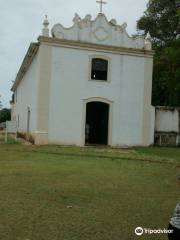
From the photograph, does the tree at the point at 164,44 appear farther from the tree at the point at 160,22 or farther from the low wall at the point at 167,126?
the low wall at the point at 167,126

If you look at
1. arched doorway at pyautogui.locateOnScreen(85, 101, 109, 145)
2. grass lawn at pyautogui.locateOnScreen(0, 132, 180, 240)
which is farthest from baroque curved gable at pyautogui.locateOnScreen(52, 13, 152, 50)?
grass lawn at pyautogui.locateOnScreen(0, 132, 180, 240)

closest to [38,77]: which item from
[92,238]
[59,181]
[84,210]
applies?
[59,181]

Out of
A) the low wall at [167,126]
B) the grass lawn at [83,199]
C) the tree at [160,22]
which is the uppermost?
the tree at [160,22]

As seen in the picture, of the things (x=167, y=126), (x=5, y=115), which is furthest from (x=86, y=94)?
(x=5, y=115)

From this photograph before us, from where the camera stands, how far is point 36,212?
7199mm

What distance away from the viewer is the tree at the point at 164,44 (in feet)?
104

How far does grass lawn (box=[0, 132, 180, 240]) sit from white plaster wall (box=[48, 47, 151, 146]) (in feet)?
27.4

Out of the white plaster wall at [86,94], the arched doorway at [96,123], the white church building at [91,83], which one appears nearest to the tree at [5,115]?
the arched doorway at [96,123]

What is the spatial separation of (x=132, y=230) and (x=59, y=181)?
4.24 meters

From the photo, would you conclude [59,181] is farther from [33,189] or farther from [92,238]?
[92,238]

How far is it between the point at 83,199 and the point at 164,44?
28379mm

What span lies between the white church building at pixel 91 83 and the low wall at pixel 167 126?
57 centimetres

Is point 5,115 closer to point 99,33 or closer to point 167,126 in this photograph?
point 167,126
